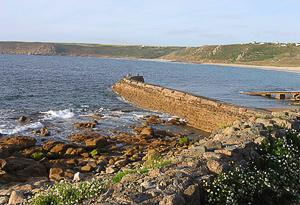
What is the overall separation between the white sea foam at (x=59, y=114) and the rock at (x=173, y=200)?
65.2 ft

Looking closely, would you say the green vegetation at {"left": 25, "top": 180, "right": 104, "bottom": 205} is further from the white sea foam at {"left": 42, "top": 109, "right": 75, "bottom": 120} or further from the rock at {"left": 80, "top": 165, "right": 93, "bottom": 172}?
the white sea foam at {"left": 42, "top": 109, "right": 75, "bottom": 120}

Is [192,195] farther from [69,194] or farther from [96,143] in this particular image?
[96,143]

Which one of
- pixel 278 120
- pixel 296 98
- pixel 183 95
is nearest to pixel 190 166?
pixel 278 120

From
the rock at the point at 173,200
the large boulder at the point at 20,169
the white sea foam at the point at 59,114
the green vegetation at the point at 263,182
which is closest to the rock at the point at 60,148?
the large boulder at the point at 20,169

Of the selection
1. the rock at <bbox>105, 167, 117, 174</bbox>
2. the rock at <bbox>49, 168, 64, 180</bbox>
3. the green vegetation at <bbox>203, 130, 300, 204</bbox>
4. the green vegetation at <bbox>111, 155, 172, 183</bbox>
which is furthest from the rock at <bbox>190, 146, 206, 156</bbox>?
the rock at <bbox>49, 168, 64, 180</bbox>

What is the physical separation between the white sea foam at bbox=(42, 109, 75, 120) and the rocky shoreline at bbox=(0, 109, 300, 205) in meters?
3.94

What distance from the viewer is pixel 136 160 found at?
1239 cm

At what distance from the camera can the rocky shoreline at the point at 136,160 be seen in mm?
5207

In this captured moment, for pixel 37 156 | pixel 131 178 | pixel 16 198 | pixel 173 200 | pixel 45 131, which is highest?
pixel 173 200

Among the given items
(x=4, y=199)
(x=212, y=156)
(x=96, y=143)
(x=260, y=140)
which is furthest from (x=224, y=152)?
(x=96, y=143)

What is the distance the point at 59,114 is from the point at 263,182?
21284mm

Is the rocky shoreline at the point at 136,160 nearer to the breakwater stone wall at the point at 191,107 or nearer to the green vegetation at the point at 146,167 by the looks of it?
the green vegetation at the point at 146,167

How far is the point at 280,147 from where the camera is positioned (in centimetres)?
757

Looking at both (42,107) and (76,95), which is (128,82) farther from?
(42,107)
